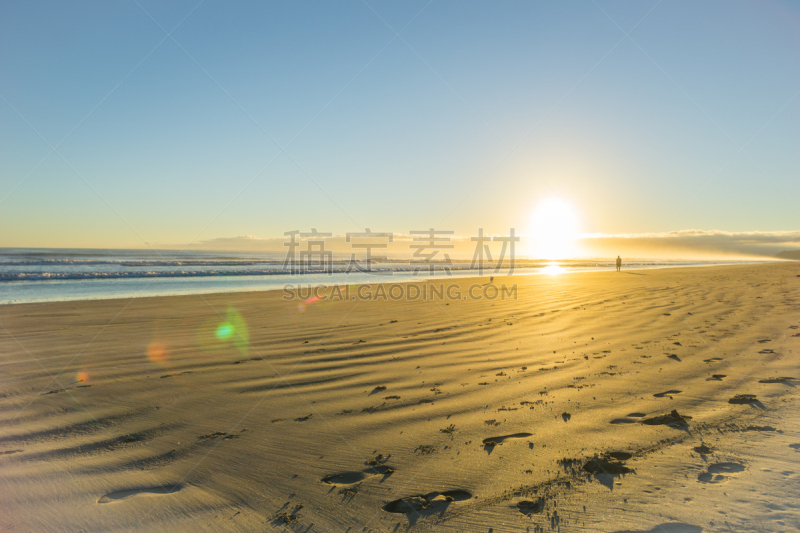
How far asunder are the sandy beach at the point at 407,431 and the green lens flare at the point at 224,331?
0.31ft

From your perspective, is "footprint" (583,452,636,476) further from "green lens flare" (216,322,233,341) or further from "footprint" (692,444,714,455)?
"green lens flare" (216,322,233,341)

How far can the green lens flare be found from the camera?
6.89m

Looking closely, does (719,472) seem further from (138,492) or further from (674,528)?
(138,492)

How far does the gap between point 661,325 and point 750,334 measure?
118 centimetres

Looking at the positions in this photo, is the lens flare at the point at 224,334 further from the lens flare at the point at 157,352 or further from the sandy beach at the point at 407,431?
the lens flare at the point at 157,352

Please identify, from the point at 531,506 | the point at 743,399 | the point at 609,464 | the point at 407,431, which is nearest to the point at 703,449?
the point at 609,464

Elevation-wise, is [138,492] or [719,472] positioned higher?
[719,472]

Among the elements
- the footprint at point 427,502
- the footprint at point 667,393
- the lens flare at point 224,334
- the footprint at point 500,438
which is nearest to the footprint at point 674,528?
the footprint at point 427,502

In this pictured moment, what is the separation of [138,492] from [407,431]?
1803 millimetres

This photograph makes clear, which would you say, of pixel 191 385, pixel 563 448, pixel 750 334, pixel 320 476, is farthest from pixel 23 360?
pixel 750 334

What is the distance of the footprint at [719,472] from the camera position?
7.63ft

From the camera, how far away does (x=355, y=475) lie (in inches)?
103

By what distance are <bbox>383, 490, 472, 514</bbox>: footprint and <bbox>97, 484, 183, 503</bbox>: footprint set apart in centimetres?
135

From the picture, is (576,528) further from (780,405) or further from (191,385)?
(191,385)
